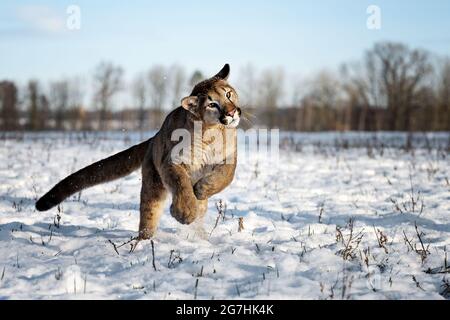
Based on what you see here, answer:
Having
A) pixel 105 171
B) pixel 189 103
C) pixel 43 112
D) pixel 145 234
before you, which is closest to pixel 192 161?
pixel 189 103

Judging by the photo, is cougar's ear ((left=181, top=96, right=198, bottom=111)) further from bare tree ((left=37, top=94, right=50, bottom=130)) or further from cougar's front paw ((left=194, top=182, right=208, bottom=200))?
bare tree ((left=37, top=94, right=50, bottom=130))

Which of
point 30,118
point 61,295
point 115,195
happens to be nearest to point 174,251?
point 61,295

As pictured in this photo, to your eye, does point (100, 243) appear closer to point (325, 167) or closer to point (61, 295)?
point (61, 295)

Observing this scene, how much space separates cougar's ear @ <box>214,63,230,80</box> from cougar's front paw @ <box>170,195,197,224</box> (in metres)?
1.55

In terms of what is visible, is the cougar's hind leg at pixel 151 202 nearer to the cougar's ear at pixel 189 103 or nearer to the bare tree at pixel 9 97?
the cougar's ear at pixel 189 103

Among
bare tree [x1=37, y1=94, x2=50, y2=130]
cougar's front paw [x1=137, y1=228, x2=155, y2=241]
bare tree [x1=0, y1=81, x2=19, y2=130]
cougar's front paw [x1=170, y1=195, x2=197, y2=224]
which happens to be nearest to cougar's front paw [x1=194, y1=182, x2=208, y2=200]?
cougar's front paw [x1=170, y1=195, x2=197, y2=224]

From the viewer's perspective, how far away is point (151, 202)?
16.5 feet

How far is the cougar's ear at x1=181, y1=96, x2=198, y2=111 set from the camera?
469cm

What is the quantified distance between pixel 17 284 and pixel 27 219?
8.02ft

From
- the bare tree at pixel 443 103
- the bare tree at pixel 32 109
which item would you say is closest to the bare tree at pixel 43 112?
the bare tree at pixel 32 109

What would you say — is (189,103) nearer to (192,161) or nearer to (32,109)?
(192,161)

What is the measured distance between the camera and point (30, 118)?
2354 inches

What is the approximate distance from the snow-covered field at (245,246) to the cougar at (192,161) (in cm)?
36
